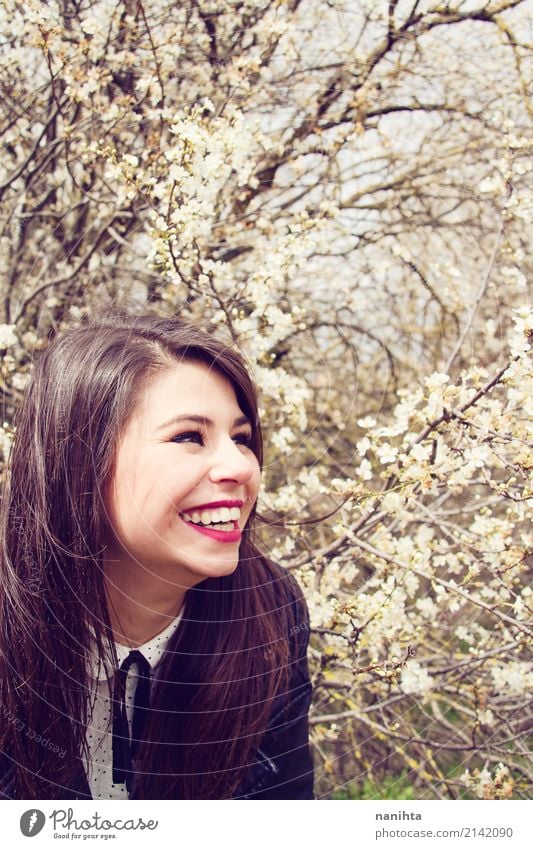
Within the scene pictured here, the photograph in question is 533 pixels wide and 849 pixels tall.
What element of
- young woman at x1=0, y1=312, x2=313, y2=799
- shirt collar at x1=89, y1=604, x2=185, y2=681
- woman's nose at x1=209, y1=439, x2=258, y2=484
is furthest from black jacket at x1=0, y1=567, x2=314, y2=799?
woman's nose at x1=209, y1=439, x2=258, y2=484

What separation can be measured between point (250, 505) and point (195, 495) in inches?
3.4

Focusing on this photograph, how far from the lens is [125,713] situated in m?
0.84

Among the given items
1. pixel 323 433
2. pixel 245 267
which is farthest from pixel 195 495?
pixel 323 433

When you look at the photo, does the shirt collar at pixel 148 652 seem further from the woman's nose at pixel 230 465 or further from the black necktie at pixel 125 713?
the woman's nose at pixel 230 465

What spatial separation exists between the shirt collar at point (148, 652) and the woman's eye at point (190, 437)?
252mm

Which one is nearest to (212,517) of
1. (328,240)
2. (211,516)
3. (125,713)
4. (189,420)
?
(211,516)

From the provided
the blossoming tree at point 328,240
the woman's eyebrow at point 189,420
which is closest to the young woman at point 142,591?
the woman's eyebrow at point 189,420

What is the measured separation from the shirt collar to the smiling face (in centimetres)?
11

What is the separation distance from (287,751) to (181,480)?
→ 424mm

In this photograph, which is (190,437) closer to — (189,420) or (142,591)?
(189,420)

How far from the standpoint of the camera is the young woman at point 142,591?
768 mm

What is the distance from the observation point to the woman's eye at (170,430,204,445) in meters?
0.76

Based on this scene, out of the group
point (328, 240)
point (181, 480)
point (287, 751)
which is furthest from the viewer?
point (328, 240)

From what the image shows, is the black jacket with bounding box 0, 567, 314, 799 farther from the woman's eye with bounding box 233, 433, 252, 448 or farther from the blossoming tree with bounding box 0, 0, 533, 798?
the woman's eye with bounding box 233, 433, 252, 448
